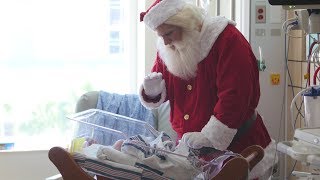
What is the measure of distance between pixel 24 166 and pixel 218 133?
200 centimetres

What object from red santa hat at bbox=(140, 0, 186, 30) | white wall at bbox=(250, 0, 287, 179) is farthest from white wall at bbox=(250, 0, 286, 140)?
red santa hat at bbox=(140, 0, 186, 30)

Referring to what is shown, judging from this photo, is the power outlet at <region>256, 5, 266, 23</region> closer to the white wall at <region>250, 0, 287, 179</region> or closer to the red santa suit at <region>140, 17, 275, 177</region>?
the white wall at <region>250, 0, 287, 179</region>

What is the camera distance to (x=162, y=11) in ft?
6.17

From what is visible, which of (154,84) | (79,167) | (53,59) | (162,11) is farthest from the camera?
(53,59)

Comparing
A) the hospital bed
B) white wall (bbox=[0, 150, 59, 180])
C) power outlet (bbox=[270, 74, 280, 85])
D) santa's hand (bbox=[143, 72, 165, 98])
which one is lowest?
white wall (bbox=[0, 150, 59, 180])

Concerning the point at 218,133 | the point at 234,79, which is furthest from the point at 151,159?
the point at 234,79

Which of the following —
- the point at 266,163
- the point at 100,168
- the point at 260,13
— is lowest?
the point at 266,163

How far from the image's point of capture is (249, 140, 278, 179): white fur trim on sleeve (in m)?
1.92

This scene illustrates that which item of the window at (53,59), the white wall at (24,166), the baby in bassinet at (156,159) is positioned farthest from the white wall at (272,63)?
the baby in bassinet at (156,159)

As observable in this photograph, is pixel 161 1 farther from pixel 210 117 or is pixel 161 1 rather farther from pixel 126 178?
pixel 126 178

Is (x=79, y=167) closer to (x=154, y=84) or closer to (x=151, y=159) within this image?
(x=151, y=159)

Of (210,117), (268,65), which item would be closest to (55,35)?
(268,65)

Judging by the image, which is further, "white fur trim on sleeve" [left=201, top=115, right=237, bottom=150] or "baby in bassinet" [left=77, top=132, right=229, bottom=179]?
"white fur trim on sleeve" [left=201, top=115, right=237, bottom=150]

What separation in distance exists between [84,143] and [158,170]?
0.29 m
